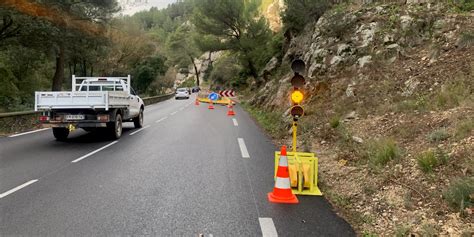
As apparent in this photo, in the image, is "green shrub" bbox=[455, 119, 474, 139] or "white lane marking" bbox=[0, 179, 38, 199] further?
"green shrub" bbox=[455, 119, 474, 139]

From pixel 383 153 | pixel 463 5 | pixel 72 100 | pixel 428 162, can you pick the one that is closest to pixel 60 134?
pixel 72 100

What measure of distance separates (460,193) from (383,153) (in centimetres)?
228

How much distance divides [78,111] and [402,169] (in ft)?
31.8

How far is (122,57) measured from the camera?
5191cm

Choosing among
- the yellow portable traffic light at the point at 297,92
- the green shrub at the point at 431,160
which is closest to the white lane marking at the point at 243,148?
the yellow portable traffic light at the point at 297,92

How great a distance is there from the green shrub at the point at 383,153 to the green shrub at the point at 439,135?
2.10 feet

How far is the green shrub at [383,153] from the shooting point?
7.05 m

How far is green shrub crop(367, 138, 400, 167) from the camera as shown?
7.05m

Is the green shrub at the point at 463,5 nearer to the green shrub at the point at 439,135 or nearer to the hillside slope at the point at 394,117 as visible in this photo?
the hillside slope at the point at 394,117

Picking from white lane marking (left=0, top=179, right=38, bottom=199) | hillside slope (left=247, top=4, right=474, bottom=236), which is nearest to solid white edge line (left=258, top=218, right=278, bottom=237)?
hillside slope (left=247, top=4, right=474, bottom=236)

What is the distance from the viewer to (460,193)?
489 centimetres

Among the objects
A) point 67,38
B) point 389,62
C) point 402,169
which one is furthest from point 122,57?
point 402,169

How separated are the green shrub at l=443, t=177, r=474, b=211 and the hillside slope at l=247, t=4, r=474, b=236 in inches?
0.5

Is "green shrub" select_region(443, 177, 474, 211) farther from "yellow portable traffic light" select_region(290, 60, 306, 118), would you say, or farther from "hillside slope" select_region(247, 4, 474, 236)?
"yellow portable traffic light" select_region(290, 60, 306, 118)
